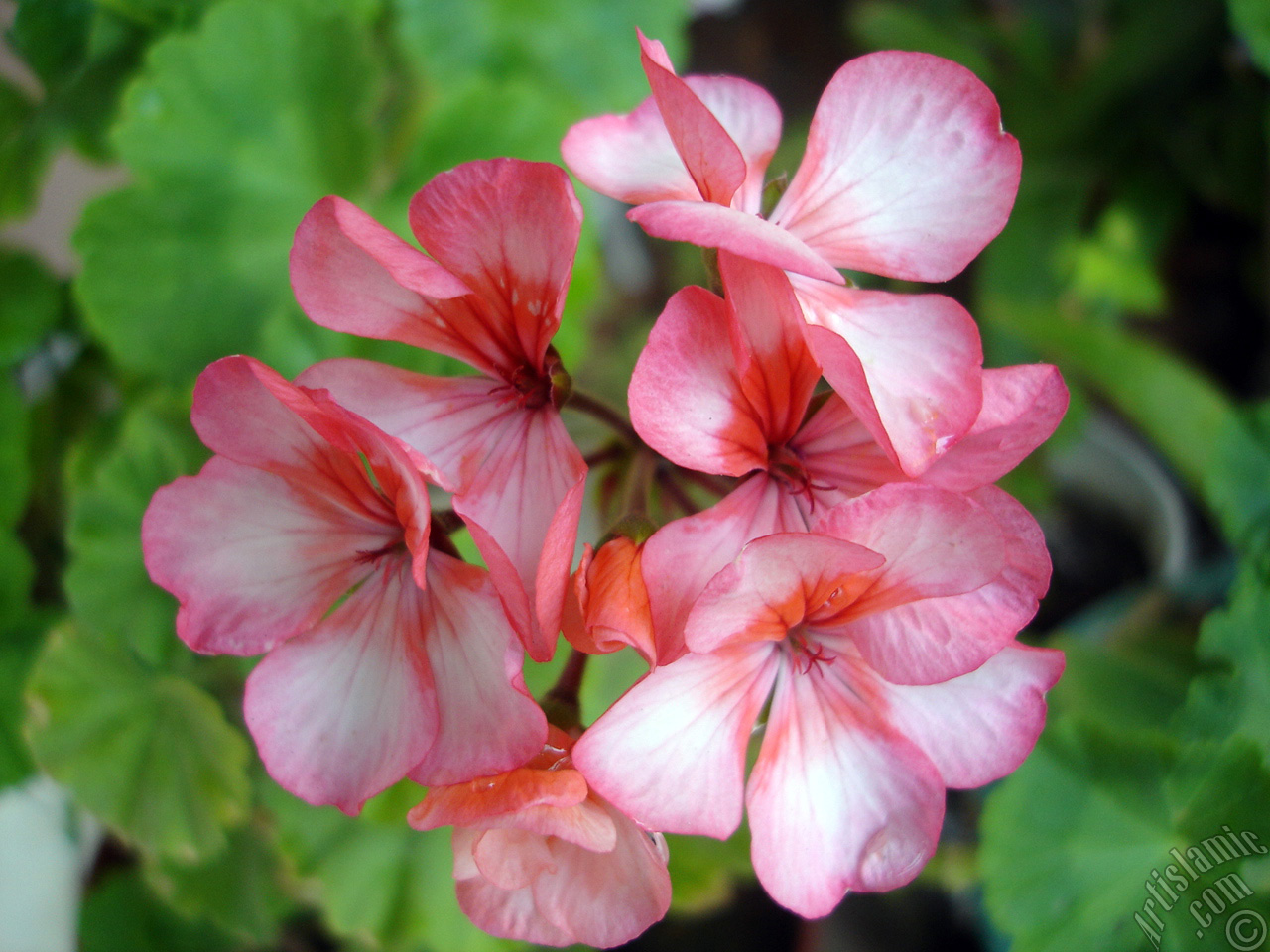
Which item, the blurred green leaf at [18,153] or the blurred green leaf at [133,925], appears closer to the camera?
the blurred green leaf at [18,153]

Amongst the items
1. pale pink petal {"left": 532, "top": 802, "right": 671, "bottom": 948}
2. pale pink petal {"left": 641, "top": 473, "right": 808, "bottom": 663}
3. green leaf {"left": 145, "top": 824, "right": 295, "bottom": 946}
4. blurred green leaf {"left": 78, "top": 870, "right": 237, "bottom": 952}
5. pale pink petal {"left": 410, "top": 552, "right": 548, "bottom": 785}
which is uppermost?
pale pink petal {"left": 641, "top": 473, "right": 808, "bottom": 663}

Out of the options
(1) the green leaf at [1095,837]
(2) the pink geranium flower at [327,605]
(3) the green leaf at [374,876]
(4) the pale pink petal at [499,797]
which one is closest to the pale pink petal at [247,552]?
(2) the pink geranium flower at [327,605]

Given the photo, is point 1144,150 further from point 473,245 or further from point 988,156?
point 473,245

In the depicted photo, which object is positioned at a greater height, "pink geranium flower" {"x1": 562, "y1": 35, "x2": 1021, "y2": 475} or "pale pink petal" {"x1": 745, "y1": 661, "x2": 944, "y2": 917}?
"pink geranium flower" {"x1": 562, "y1": 35, "x2": 1021, "y2": 475}

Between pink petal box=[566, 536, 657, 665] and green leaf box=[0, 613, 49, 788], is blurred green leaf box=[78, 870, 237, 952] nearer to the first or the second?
green leaf box=[0, 613, 49, 788]

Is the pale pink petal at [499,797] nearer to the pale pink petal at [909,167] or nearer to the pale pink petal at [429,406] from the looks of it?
the pale pink petal at [429,406]

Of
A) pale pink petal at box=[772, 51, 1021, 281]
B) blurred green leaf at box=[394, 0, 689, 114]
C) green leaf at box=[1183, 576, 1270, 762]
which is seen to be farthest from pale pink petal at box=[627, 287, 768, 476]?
blurred green leaf at box=[394, 0, 689, 114]
